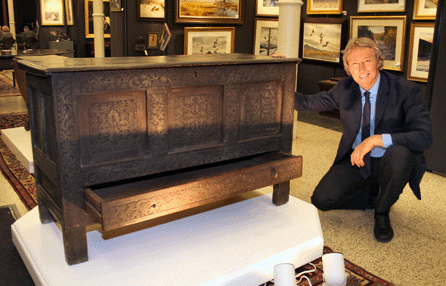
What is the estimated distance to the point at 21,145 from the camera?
408 cm

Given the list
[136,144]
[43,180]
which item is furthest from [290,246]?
[43,180]

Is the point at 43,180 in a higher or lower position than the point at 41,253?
higher

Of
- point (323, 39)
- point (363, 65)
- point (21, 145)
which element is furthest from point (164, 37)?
point (363, 65)

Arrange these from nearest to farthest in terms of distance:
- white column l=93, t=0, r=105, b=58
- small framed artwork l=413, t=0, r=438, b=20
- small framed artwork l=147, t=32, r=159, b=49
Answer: small framed artwork l=413, t=0, r=438, b=20, small framed artwork l=147, t=32, r=159, b=49, white column l=93, t=0, r=105, b=58

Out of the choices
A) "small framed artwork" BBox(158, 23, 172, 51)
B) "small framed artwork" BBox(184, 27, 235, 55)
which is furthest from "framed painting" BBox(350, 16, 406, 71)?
"small framed artwork" BBox(158, 23, 172, 51)

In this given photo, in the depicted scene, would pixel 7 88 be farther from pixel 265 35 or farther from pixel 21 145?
pixel 21 145

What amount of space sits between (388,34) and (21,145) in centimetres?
481

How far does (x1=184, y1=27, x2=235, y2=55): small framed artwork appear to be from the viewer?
21.2 feet

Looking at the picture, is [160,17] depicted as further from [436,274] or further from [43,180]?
[436,274]

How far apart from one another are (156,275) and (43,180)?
890 mm

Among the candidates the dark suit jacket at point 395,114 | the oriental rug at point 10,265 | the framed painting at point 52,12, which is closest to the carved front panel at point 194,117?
the dark suit jacket at point 395,114

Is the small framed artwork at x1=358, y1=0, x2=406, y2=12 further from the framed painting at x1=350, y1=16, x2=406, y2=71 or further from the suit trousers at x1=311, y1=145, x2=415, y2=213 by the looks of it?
the suit trousers at x1=311, y1=145, x2=415, y2=213

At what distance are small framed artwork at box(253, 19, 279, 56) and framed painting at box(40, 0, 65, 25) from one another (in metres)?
11.0

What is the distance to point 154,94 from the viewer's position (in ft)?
7.50
